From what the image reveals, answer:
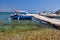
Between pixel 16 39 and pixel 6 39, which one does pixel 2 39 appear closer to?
pixel 6 39

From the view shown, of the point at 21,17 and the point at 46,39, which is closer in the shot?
the point at 46,39

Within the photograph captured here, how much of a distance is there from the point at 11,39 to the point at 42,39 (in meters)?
1.79

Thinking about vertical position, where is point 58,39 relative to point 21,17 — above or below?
above

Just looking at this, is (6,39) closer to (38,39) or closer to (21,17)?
(38,39)

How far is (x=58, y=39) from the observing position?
905cm

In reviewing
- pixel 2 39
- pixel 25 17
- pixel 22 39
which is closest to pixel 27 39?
pixel 22 39

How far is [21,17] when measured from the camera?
37.6m

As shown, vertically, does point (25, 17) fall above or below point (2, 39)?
below

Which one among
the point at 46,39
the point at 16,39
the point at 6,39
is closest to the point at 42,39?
the point at 46,39

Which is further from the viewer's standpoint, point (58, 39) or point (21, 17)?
point (21, 17)

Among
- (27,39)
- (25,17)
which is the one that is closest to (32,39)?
(27,39)

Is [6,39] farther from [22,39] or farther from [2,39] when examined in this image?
[22,39]

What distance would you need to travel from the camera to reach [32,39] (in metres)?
9.09

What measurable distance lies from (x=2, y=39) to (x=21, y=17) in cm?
2859
